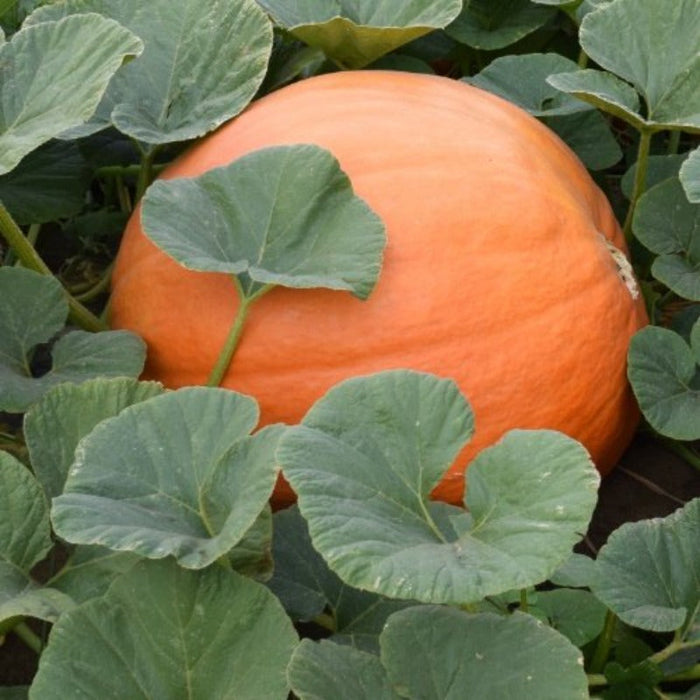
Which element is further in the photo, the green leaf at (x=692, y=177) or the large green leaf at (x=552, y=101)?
the large green leaf at (x=552, y=101)

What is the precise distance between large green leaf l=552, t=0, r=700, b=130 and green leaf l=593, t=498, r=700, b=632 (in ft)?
1.89

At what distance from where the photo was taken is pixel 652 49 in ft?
5.37

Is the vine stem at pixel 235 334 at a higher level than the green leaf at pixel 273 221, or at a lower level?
lower

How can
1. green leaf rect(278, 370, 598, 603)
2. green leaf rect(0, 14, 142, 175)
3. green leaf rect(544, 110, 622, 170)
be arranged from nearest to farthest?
green leaf rect(278, 370, 598, 603), green leaf rect(0, 14, 142, 175), green leaf rect(544, 110, 622, 170)

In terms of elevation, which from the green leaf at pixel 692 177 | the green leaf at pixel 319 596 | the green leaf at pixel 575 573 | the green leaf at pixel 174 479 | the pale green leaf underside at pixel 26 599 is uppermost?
the green leaf at pixel 692 177

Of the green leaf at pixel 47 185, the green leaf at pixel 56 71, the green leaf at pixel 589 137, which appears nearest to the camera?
the green leaf at pixel 56 71

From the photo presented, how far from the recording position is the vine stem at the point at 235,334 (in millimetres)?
1417

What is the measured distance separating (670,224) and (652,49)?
211mm

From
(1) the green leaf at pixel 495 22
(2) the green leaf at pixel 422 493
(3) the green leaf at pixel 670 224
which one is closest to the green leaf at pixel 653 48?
(3) the green leaf at pixel 670 224

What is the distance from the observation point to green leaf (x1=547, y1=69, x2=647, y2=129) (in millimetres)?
1549

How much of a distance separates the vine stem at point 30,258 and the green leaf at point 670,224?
0.67 metres

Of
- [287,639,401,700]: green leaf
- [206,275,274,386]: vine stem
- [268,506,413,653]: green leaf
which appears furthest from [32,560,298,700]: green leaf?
[206,275,274,386]: vine stem

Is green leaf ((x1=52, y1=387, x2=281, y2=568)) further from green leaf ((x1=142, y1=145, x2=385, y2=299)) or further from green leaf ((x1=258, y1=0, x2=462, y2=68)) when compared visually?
green leaf ((x1=258, y1=0, x2=462, y2=68))

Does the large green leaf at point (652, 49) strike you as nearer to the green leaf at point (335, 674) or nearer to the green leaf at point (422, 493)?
the green leaf at point (422, 493)
